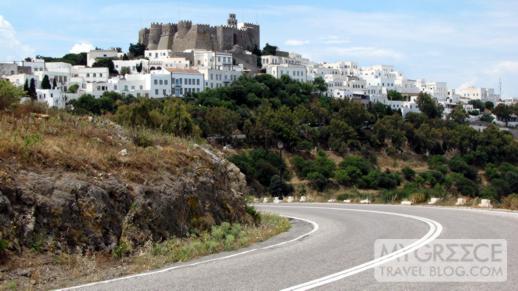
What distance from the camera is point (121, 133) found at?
51.6ft

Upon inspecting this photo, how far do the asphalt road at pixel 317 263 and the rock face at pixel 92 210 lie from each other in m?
1.48

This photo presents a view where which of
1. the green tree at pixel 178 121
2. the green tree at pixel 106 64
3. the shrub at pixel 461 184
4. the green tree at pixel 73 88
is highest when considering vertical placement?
the green tree at pixel 106 64

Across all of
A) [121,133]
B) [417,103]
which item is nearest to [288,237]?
[121,133]

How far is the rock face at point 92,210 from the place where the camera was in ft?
32.8

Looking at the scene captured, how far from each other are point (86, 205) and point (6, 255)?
75.1 inches

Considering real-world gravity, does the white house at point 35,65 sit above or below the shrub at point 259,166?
above

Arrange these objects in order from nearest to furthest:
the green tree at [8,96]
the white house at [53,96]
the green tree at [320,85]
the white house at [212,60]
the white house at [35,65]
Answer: the green tree at [8,96], the white house at [53,96], the white house at [35,65], the green tree at [320,85], the white house at [212,60]

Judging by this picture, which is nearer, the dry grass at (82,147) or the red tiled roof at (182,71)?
the dry grass at (82,147)

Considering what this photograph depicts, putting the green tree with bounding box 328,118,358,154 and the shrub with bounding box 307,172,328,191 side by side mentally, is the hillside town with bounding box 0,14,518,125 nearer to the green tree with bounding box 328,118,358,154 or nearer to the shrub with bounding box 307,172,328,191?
the green tree with bounding box 328,118,358,154

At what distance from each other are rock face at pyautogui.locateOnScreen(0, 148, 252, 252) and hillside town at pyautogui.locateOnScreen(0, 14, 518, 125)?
10364 centimetres

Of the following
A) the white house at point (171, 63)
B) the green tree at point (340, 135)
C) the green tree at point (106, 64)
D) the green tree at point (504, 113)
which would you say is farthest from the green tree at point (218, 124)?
the green tree at point (504, 113)

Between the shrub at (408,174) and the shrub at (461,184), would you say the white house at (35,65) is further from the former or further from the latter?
the shrub at (461,184)

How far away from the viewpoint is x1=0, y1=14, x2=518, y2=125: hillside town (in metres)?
130

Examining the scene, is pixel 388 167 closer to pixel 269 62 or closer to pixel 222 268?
pixel 269 62
